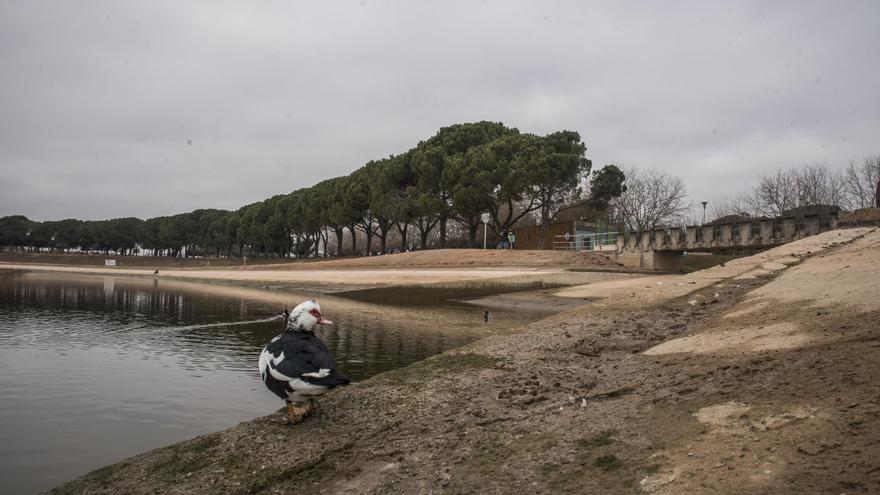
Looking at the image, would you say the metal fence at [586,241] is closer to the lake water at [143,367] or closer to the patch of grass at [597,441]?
the lake water at [143,367]

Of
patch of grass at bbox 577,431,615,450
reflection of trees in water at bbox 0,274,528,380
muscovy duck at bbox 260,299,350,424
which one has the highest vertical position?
muscovy duck at bbox 260,299,350,424

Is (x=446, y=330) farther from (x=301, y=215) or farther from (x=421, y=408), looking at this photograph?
(x=301, y=215)

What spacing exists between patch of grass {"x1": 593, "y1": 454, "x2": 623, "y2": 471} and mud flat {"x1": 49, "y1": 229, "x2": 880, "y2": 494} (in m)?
0.01

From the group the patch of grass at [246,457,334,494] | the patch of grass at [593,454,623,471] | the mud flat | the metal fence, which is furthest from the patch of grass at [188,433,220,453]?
the metal fence

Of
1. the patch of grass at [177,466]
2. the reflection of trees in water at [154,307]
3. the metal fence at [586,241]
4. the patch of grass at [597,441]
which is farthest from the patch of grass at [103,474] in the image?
the metal fence at [586,241]

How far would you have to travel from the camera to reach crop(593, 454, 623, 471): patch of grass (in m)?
3.74

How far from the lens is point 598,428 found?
4.59m

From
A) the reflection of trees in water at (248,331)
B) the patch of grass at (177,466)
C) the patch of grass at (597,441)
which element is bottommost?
the reflection of trees in water at (248,331)

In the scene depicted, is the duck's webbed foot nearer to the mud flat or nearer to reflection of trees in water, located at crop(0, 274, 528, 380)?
the mud flat

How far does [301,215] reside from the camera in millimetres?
79438

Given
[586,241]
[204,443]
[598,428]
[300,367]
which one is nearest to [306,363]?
[300,367]

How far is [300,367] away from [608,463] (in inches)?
132

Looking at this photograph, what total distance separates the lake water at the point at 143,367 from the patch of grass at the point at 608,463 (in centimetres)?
491

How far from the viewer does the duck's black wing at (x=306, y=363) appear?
5.64 metres
